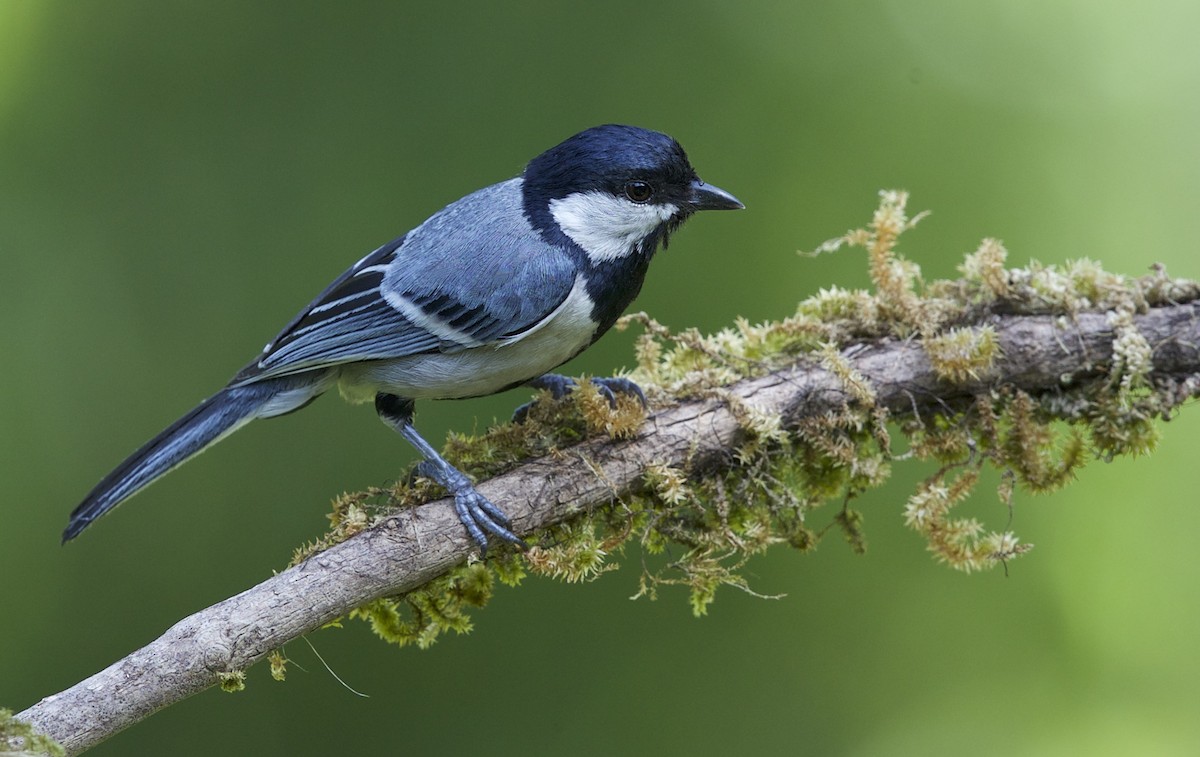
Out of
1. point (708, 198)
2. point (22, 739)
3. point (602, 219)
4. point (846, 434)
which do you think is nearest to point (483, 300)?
point (602, 219)

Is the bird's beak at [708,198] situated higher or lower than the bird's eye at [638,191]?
lower

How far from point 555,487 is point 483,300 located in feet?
1.75

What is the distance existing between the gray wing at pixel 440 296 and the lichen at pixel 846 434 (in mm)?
268

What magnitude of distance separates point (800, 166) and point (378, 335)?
2.49m

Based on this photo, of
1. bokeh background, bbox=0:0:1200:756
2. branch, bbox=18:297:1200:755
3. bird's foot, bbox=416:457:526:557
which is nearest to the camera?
branch, bbox=18:297:1200:755

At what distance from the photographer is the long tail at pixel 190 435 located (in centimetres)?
253

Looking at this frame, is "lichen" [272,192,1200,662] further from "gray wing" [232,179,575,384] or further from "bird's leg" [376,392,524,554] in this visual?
"gray wing" [232,179,575,384]

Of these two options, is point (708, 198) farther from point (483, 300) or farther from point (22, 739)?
point (22, 739)

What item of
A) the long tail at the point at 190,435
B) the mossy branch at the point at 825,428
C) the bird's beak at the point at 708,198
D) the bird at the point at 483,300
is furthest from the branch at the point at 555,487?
the long tail at the point at 190,435

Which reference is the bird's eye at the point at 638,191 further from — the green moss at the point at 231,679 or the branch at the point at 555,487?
the green moss at the point at 231,679

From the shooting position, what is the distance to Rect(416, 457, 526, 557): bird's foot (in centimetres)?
232

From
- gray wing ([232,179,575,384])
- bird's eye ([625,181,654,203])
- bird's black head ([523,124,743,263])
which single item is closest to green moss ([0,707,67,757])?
gray wing ([232,179,575,384])

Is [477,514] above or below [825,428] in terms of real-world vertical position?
above

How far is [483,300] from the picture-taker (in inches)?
101
